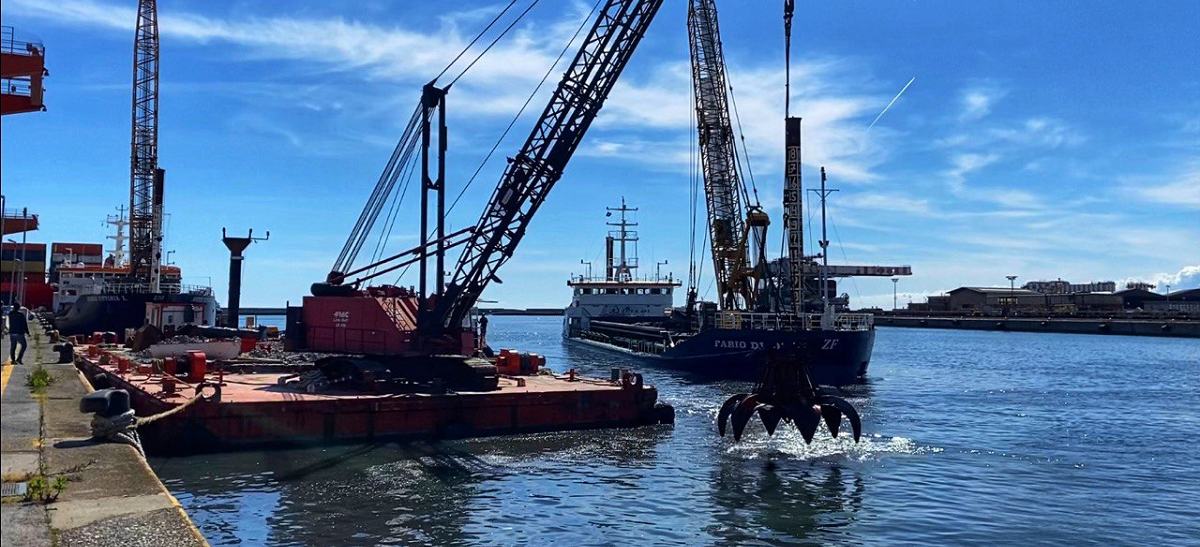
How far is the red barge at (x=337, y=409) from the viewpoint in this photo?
2292cm

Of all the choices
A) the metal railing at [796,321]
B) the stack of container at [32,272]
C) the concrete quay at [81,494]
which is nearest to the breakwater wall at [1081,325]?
the metal railing at [796,321]

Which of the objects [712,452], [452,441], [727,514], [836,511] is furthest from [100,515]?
[712,452]

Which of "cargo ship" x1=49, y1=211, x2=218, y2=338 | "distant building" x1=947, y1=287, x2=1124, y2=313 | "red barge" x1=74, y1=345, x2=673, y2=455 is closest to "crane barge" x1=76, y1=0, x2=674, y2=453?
"red barge" x1=74, y1=345, x2=673, y2=455

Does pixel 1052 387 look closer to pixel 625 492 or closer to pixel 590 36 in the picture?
pixel 590 36

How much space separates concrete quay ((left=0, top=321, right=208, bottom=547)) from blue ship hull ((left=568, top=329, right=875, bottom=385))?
3155cm

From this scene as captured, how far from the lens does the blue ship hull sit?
44688 millimetres

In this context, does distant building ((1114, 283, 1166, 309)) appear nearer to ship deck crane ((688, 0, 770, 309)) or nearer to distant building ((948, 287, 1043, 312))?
distant building ((948, 287, 1043, 312))

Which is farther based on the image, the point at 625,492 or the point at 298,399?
the point at 298,399

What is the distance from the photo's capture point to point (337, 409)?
24500 millimetres

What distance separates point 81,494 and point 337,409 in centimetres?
1323

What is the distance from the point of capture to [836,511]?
18375mm

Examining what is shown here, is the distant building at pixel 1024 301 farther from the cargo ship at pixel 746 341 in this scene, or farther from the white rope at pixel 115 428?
the white rope at pixel 115 428

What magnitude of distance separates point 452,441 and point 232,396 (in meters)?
6.33

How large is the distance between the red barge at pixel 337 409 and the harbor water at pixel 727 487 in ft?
2.15
